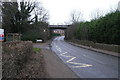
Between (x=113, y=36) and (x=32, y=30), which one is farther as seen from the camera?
(x=32, y=30)

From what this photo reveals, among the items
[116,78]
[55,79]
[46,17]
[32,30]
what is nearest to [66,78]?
[55,79]

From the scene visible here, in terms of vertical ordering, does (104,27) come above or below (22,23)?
below

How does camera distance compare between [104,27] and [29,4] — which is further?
[29,4]

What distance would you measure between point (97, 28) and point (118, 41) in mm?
6276

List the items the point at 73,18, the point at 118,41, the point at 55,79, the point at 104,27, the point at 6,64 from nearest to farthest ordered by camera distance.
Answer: the point at 6,64 → the point at 55,79 → the point at 118,41 → the point at 104,27 → the point at 73,18

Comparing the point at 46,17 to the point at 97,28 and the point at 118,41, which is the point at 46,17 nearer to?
the point at 97,28

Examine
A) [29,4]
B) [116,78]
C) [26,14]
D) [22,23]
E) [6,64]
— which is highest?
[29,4]

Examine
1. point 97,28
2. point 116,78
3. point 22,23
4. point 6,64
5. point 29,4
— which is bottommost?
point 116,78

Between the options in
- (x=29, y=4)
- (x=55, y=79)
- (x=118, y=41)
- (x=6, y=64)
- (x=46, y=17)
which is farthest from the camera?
(x=46, y=17)

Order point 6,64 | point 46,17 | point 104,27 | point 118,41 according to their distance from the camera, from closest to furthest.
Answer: point 6,64
point 118,41
point 104,27
point 46,17

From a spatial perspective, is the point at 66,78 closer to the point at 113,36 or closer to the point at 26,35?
the point at 113,36

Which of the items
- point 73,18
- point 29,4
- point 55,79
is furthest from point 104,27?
point 73,18

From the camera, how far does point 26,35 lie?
39344mm

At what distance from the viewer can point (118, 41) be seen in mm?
14523
